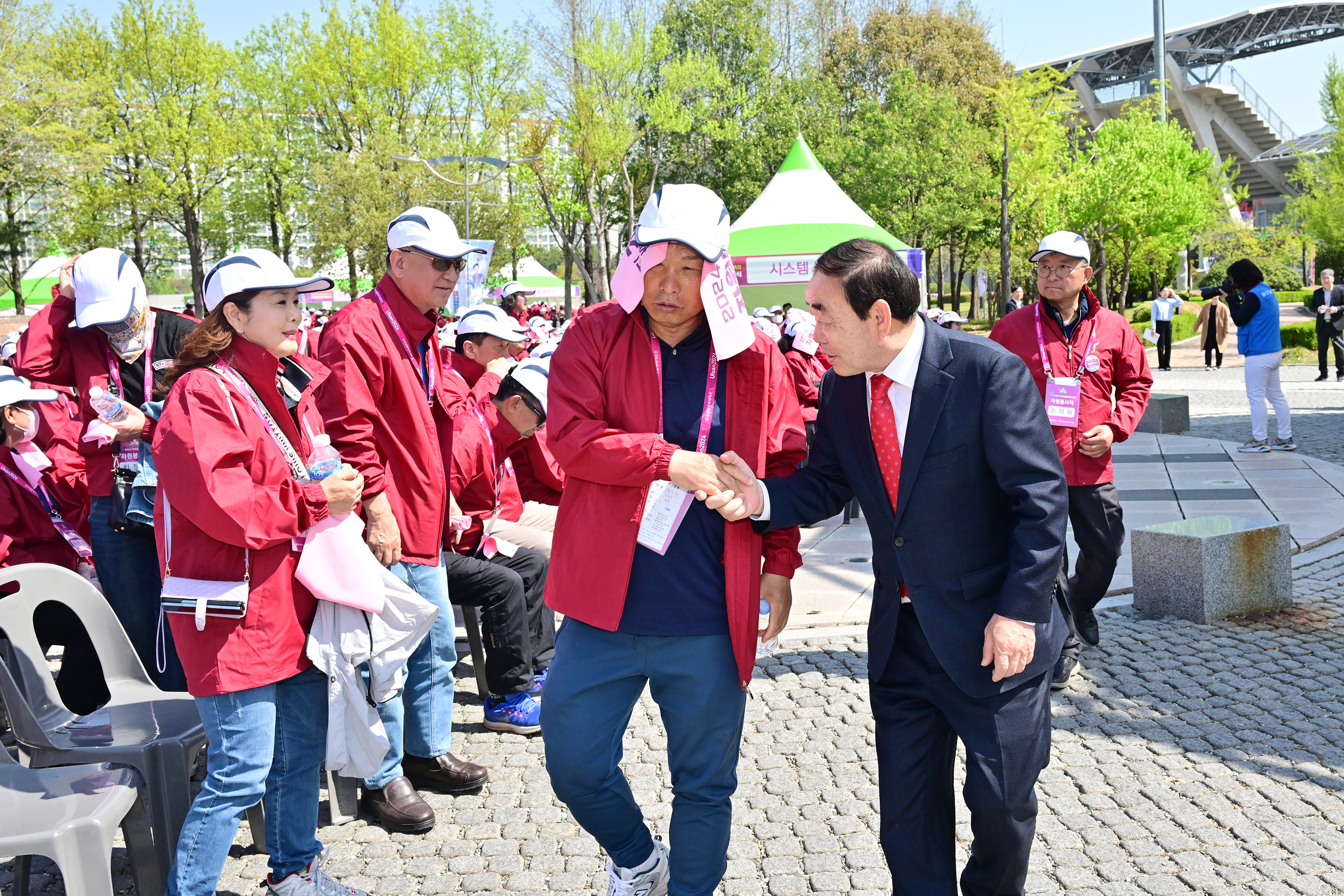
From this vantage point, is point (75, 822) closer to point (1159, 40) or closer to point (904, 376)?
point (904, 376)

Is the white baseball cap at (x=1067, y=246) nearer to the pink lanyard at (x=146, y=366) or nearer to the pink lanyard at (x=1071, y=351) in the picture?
the pink lanyard at (x=1071, y=351)

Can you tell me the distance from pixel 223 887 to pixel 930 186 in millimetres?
37560

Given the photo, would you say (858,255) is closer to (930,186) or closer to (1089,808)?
(1089,808)

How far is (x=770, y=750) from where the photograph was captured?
4.38 metres

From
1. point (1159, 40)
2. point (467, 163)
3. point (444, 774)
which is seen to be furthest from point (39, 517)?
point (1159, 40)

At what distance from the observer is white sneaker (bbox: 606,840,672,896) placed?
2914 millimetres

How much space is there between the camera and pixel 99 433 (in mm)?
3951

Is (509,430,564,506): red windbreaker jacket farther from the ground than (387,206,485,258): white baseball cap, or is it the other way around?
(387,206,485,258): white baseball cap

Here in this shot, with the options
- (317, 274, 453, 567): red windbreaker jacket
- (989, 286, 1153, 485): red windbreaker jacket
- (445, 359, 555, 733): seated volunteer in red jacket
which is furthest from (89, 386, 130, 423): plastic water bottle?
(989, 286, 1153, 485): red windbreaker jacket

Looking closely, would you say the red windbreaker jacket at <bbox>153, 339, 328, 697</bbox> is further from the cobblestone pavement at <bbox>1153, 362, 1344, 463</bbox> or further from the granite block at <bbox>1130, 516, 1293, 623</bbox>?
the cobblestone pavement at <bbox>1153, 362, 1344, 463</bbox>

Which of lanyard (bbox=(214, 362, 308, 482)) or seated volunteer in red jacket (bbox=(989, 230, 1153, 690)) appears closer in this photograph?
lanyard (bbox=(214, 362, 308, 482))

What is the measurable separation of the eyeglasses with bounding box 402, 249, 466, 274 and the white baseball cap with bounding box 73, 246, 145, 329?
3.56 feet

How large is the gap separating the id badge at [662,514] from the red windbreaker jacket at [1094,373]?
2.81 metres

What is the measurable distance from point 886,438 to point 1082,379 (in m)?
2.74
